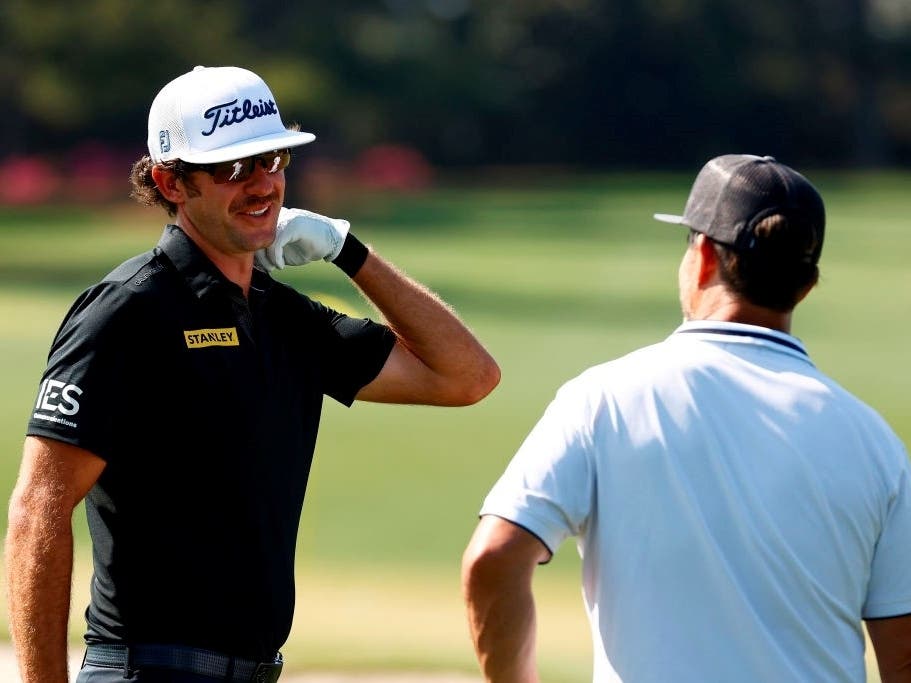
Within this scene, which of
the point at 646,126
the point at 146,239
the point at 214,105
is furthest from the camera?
the point at 646,126

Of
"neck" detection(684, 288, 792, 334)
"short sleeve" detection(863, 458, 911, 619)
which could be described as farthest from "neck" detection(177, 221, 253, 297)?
"short sleeve" detection(863, 458, 911, 619)

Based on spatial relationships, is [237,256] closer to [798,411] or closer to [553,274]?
[798,411]

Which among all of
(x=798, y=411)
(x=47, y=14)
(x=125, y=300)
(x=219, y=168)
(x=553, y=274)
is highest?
(x=47, y=14)

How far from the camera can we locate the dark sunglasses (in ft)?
12.5

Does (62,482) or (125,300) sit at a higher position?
(125,300)

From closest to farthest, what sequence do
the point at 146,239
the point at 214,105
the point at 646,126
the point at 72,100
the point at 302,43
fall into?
the point at 214,105
the point at 146,239
the point at 72,100
the point at 302,43
the point at 646,126

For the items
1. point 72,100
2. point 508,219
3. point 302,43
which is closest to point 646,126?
point 302,43

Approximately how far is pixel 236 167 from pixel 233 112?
13 centimetres

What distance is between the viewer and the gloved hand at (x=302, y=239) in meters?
4.29

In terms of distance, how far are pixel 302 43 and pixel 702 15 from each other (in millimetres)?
17182

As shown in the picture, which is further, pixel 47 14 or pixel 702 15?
pixel 702 15

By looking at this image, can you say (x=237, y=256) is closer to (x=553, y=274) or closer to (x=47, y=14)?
(x=553, y=274)

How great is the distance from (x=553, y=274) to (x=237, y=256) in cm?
2698

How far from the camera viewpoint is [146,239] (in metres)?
38.0
